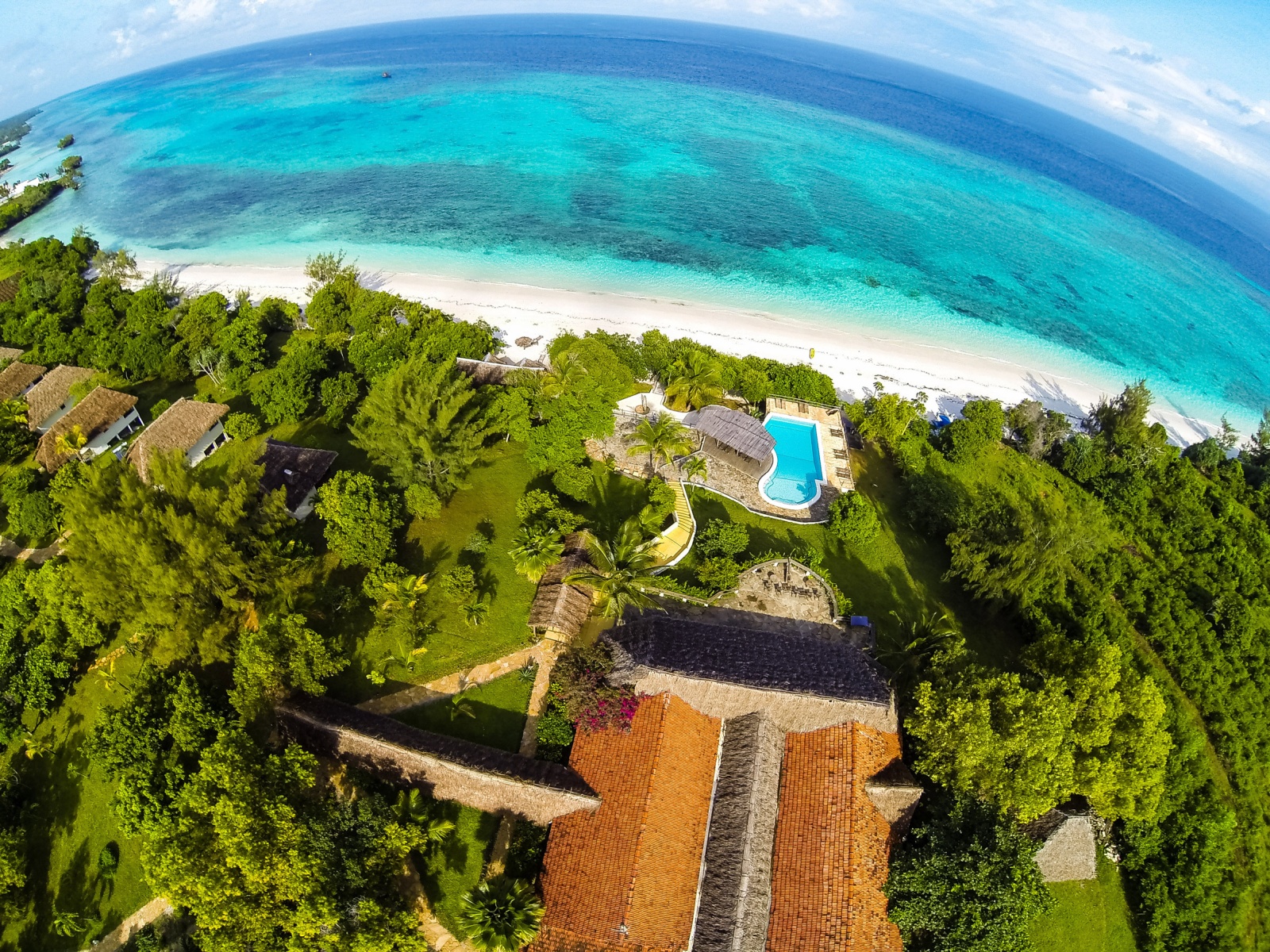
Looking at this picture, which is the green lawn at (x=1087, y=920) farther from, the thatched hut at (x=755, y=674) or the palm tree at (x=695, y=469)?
the palm tree at (x=695, y=469)

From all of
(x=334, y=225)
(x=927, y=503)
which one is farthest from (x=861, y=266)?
(x=334, y=225)

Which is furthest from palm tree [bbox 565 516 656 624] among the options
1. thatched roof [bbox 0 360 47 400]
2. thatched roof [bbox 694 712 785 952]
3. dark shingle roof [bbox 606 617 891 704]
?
thatched roof [bbox 0 360 47 400]

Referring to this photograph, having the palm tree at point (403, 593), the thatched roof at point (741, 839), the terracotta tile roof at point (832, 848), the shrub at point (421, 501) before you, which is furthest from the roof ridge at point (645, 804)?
the shrub at point (421, 501)

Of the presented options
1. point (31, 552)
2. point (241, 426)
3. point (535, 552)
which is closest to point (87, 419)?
point (241, 426)

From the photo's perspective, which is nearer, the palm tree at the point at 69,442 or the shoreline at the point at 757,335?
the palm tree at the point at 69,442

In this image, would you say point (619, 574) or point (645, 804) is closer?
point (645, 804)

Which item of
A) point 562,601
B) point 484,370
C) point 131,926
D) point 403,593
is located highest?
point 484,370

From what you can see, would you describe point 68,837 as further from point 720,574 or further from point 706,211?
point 706,211
